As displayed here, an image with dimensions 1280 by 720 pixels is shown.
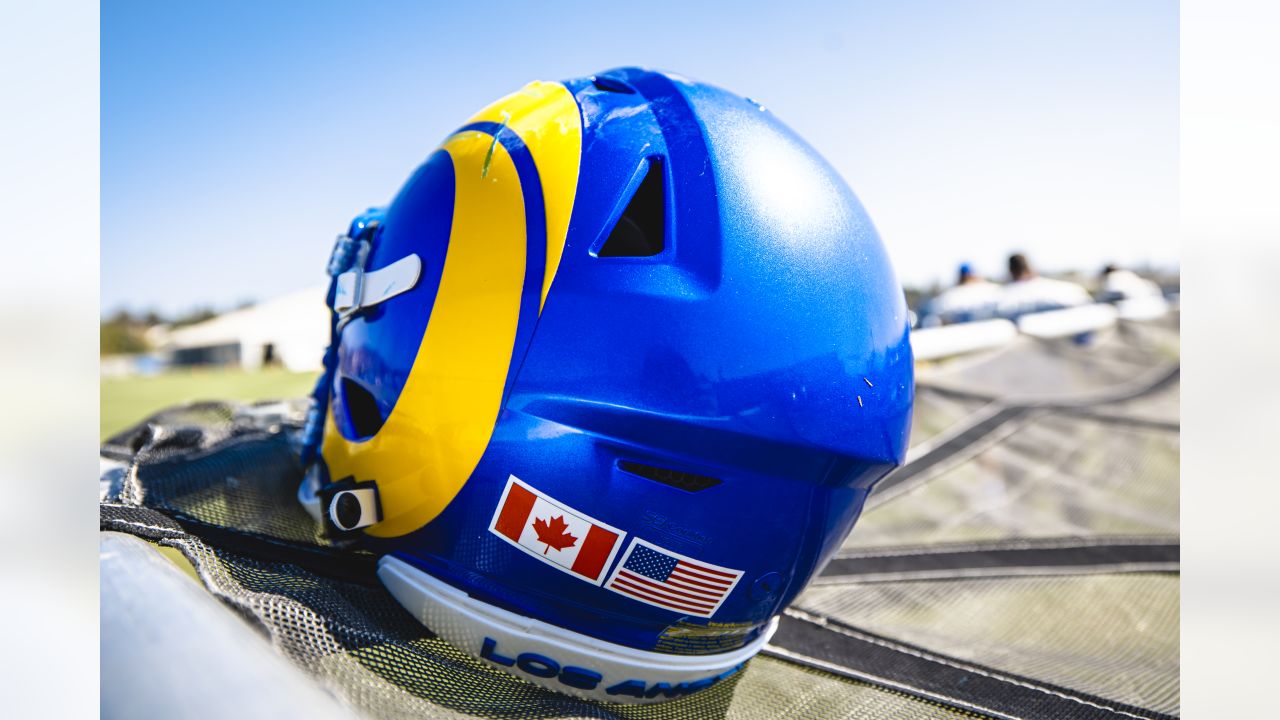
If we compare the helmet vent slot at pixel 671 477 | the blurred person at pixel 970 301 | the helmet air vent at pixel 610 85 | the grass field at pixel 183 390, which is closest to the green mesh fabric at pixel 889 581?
the helmet vent slot at pixel 671 477

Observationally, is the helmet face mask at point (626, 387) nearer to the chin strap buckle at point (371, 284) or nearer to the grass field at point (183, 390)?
the chin strap buckle at point (371, 284)

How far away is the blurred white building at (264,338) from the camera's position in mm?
7159

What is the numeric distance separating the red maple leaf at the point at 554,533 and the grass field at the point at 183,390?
4.31 metres

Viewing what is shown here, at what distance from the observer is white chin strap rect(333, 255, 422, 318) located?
1457mm

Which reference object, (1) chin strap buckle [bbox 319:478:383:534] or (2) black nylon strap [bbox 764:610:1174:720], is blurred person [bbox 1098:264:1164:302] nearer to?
(2) black nylon strap [bbox 764:610:1174:720]

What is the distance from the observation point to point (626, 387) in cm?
126

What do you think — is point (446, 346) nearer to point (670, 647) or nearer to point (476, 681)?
point (476, 681)

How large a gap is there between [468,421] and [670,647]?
23.1 inches

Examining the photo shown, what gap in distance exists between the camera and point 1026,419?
375 cm

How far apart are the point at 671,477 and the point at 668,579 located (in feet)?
0.60

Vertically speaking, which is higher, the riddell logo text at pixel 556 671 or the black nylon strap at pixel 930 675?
the riddell logo text at pixel 556 671

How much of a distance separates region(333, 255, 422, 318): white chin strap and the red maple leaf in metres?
0.53

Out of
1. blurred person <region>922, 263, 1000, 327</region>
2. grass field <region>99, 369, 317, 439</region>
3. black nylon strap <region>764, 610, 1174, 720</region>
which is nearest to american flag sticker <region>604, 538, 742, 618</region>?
black nylon strap <region>764, 610, 1174, 720</region>
